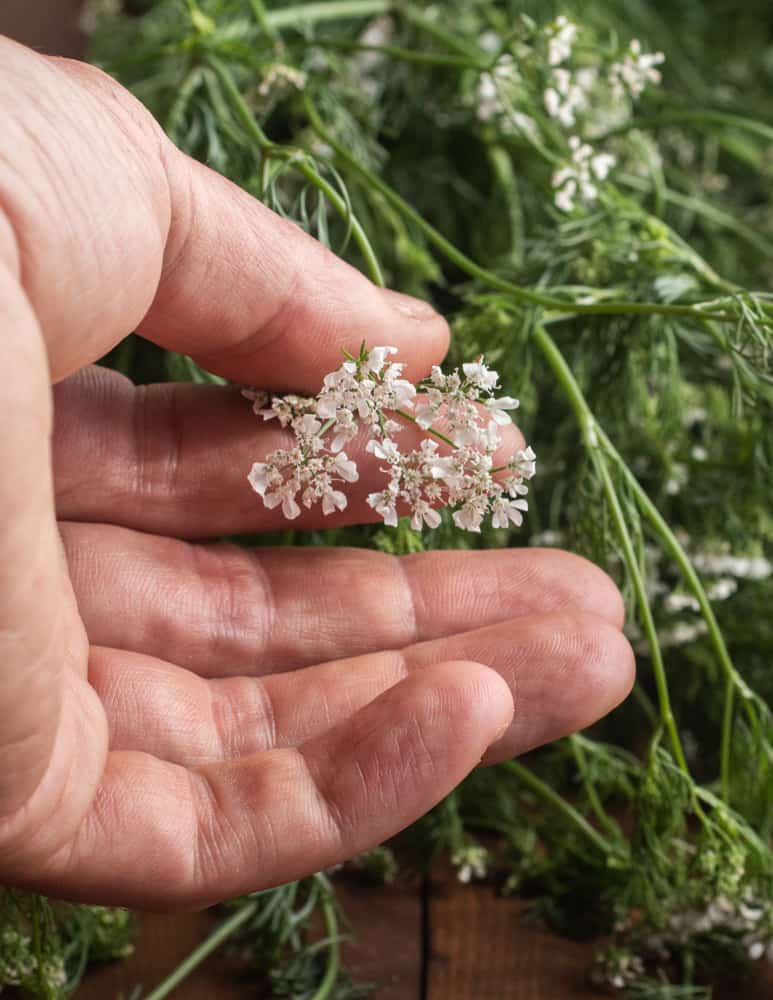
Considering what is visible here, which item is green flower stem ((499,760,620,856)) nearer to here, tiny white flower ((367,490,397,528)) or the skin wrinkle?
the skin wrinkle

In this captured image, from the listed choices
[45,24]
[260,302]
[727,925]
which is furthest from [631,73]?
[45,24]

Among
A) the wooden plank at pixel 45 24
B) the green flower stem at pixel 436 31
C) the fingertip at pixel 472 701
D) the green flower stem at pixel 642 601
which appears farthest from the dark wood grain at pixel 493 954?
the wooden plank at pixel 45 24

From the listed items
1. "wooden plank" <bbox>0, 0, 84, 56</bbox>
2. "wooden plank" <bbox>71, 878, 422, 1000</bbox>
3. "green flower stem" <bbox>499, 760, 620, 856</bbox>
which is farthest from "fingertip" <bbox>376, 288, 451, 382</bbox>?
"wooden plank" <bbox>0, 0, 84, 56</bbox>

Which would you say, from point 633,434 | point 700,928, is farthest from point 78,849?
point 633,434

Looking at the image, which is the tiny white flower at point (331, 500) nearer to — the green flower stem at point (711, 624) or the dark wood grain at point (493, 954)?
the green flower stem at point (711, 624)

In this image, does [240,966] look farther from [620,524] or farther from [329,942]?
[620,524]

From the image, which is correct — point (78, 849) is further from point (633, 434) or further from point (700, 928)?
point (633, 434)
